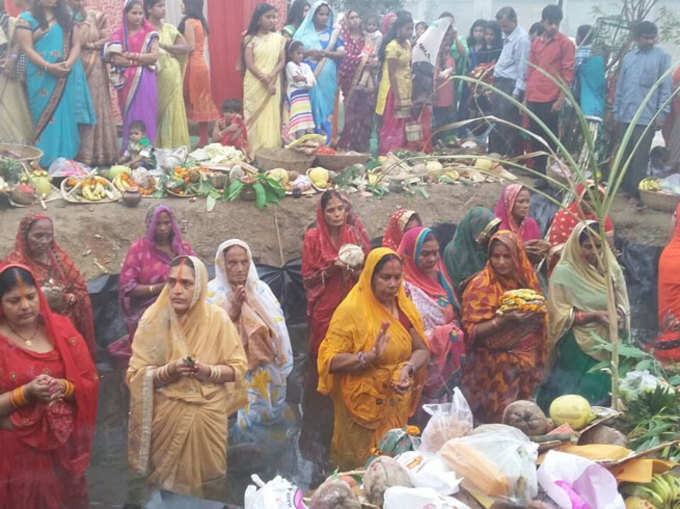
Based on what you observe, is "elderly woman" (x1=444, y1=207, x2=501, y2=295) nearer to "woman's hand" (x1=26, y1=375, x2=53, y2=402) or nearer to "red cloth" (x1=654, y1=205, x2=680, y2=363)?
"red cloth" (x1=654, y1=205, x2=680, y2=363)

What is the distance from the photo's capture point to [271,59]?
32.8 ft

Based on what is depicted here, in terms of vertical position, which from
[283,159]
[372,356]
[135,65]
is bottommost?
[372,356]

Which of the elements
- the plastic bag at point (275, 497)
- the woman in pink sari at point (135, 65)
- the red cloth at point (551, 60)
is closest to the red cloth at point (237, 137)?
the woman in pink sari at point (135, 65)

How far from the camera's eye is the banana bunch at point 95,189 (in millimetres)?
8195

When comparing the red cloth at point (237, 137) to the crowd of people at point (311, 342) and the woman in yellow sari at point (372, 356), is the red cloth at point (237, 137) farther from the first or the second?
the woman in yellow sari at point (372, 356)

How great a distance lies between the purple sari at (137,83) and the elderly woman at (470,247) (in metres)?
4.65

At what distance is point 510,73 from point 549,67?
3.16 ft

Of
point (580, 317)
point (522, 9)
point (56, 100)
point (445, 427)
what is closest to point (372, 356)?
point (445, 427)

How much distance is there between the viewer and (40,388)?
3879 mm

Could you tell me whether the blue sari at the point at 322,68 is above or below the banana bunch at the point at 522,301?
above

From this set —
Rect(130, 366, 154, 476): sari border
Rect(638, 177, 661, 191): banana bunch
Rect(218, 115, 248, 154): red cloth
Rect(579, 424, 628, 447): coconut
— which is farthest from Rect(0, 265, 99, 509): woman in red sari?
Answer: Rect(638, 177, 661, 191): banana bunch

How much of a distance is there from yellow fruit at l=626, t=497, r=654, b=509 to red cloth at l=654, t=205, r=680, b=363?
7.82 feet

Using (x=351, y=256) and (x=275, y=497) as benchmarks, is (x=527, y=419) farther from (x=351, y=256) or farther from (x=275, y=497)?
(x=351, y=256)

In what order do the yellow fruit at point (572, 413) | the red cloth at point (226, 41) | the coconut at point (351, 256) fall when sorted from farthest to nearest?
1. the red cloth at point (226, 41)
2. the coconut at point (351, 256)
3. the yellow fruit at point (572, 413)
